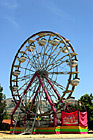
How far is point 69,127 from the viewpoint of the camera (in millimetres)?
31016

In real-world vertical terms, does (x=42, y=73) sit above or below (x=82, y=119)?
above

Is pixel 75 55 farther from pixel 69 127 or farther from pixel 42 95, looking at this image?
pixel 69 127

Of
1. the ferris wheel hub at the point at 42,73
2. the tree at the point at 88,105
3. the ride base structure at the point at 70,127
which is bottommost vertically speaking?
the ride base structure at the point at 70,127

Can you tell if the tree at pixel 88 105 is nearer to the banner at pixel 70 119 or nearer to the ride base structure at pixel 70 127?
the ride base structure at pixel 70 127

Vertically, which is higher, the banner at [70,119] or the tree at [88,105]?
the tree at [88,105]

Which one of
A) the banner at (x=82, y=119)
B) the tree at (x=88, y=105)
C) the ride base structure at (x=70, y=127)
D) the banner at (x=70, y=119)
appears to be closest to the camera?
the ride base structure at (x=70, y=127)

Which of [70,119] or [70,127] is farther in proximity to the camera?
[70,119]

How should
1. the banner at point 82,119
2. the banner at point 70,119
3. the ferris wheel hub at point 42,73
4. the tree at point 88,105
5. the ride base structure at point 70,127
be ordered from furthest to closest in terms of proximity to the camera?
the tree at point 88,105
the ferris wheel hub at point 42,73
the banner at point 82,119
the banner at point 70,119
the ride base structure at point 70,127

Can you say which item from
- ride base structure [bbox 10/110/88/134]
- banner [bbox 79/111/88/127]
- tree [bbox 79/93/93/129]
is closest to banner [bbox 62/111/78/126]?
ride base structure [bbox 10/110/88/134]

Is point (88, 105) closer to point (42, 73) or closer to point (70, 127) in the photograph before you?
point (42, 73)

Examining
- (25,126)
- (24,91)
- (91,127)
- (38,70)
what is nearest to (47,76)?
(38,70)

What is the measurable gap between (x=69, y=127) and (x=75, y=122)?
39.6 inches

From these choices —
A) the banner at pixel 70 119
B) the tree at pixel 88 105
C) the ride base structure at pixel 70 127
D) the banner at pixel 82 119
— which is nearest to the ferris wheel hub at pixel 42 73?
the ride base structure at pixel 70 127

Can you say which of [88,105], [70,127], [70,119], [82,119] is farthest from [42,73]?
[88,105]
